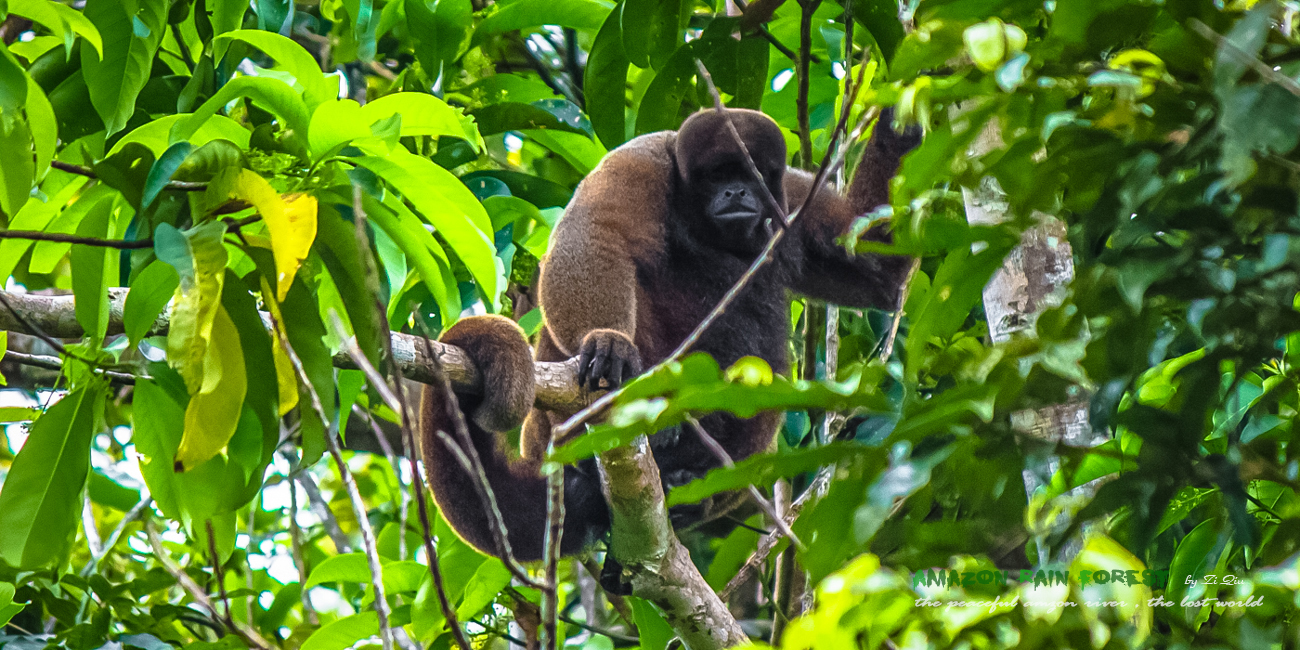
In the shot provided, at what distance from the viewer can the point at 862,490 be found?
110 cm

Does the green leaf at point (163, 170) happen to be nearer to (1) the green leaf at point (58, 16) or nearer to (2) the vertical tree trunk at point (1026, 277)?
(1) the green leaf at point (58, 16)

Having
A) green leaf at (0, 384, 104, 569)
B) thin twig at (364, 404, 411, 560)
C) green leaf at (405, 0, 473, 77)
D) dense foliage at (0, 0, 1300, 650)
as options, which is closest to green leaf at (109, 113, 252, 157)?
dense foliage at (0, 0, 1300, 650)

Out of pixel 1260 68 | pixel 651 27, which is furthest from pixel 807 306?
pixel 1260 68

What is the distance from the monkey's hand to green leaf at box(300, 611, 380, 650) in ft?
2.94

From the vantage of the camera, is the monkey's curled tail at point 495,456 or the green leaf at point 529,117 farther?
the green leaf at point 529,117

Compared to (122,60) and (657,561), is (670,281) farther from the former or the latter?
(122,60)

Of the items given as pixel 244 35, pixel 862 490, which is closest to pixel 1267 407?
pixel 862 490

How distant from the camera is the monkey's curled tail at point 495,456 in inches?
112

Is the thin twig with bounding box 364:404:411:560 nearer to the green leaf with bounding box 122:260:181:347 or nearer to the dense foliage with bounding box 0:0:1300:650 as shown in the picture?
the dense foliage with bounding box 0:0:1300:650

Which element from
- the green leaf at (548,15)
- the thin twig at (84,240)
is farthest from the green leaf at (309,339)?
the green leaf at (548,15)

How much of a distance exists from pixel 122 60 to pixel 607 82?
4.12ft

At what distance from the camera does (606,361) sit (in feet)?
10.4

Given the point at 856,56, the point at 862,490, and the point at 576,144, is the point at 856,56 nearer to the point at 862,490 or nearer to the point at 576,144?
the point at 576,144

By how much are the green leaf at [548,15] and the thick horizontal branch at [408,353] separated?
1234mm
